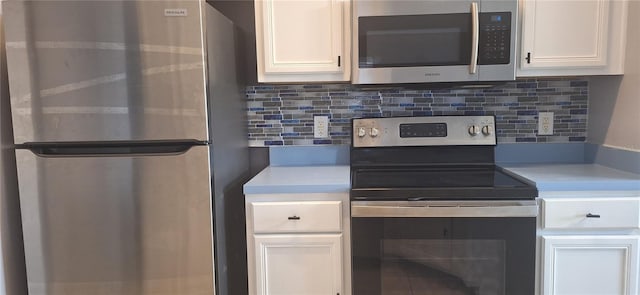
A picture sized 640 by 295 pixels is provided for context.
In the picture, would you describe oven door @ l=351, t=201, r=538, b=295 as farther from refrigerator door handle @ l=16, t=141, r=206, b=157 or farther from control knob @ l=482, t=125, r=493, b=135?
refrigerator door handle @ l=16, t=141, r=206, b=157

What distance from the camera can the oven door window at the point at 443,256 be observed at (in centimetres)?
153

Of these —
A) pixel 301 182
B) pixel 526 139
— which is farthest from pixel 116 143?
pixel 526 139

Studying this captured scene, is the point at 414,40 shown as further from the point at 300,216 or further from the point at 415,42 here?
the point at 300,216

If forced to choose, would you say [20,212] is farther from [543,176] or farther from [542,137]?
[542,137]

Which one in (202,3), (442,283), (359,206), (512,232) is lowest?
(442,283)

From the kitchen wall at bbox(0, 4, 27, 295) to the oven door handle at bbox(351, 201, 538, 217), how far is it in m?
1.32

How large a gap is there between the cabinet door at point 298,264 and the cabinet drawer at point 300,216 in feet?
0.12

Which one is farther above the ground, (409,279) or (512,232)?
(512,232)

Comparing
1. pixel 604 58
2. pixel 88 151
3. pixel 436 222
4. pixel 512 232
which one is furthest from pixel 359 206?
pixel 604 58

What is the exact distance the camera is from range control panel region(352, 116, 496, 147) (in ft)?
6.55

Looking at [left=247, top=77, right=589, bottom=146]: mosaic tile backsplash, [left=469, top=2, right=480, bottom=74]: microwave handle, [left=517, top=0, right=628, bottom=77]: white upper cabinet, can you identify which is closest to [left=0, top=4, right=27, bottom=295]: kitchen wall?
[left=247, top=77, right=589, bottom=146]: mosaic tile backsplash

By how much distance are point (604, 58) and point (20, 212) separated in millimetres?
2483

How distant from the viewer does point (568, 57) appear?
176 centimetres

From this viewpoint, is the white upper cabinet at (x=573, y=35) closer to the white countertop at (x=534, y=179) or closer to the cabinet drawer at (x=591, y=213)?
the white countertop at (x=534, y=179)
